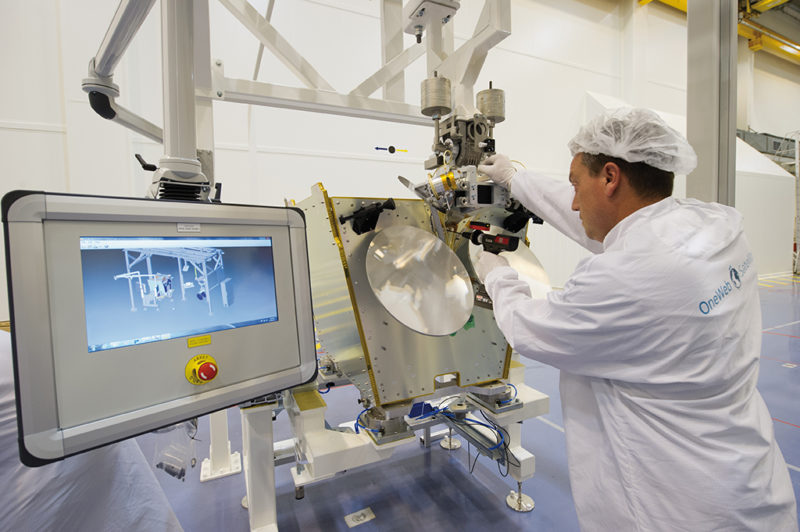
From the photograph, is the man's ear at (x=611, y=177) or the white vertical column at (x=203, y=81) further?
the white vertical column at (x=203, y=81)

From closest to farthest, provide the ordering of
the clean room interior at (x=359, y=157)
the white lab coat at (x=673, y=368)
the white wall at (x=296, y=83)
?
the white lab coat at (x=673, y=368), the clean room interior at (x=359, y=157), the white wall at (x=296, y=83)

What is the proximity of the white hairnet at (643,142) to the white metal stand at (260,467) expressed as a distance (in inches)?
51.9

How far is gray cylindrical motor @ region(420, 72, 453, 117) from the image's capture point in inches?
49.7

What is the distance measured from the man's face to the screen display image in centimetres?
92

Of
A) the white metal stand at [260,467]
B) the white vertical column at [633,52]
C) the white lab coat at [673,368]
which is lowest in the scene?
the white metal stand at [260,467]

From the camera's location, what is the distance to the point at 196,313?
25.5 inches

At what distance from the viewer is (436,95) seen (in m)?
1.26

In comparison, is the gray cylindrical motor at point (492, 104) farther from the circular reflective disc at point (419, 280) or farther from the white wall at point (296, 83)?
the white wall at point (296, 83)

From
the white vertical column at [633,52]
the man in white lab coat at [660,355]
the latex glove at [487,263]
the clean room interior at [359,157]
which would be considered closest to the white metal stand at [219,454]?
the clean room interior at [359,157]

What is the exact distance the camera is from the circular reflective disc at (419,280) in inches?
45.6

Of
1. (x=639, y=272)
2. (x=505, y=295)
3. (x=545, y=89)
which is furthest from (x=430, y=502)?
(x=545, y=89)

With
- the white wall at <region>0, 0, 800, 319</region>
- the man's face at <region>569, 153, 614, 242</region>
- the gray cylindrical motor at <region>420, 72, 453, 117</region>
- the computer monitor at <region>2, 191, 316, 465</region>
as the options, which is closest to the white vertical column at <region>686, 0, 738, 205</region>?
the man's face at <region>569, 153, 614, 242</region>

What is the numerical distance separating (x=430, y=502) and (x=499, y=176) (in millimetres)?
1567

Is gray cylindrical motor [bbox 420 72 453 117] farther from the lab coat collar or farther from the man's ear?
the lab coat collar
